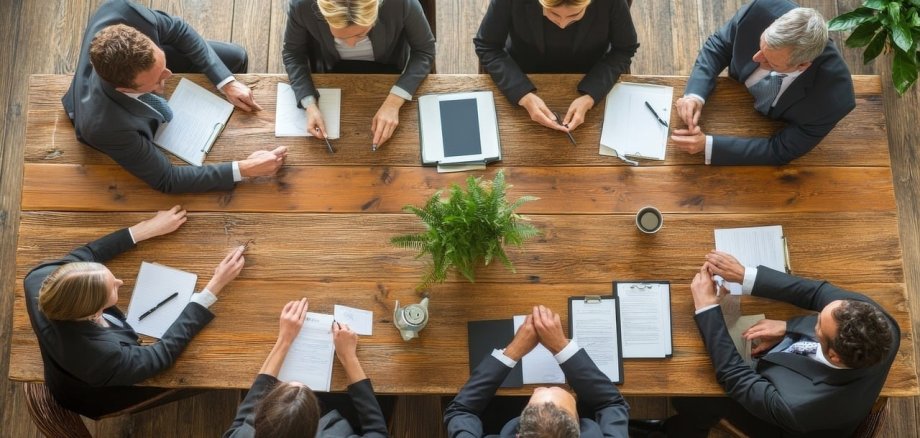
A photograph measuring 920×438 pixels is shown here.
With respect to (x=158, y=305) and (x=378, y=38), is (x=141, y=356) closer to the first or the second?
(x=158, y=305)

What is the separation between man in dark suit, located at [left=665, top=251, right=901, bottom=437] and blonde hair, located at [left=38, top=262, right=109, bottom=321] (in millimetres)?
2055

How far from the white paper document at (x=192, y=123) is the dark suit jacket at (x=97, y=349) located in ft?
1.24

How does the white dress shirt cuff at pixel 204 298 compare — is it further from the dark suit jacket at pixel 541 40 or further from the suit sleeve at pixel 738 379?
the suit sleeve at pixel 738 379

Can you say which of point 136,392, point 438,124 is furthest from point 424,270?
point 136,392

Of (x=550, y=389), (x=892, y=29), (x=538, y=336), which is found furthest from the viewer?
(x=892, y=29)

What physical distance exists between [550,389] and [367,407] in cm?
63

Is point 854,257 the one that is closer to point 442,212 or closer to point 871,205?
point 871,205

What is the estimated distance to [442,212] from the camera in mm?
2117

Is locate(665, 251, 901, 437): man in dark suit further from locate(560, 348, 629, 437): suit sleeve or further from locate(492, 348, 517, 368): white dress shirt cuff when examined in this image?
locate(492, 348, 517, 368): white dress shirt cuff

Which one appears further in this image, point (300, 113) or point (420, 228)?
point (300, 113)

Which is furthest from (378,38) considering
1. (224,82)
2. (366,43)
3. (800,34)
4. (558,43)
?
(800,34)

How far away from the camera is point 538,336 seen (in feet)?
7.57

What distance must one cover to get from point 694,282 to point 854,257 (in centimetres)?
62

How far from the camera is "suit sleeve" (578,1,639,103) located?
2.57m
